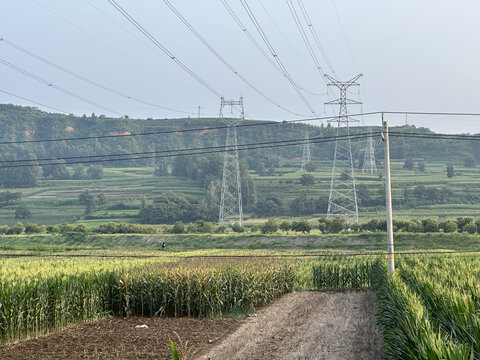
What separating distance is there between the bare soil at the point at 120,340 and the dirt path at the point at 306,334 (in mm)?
1149

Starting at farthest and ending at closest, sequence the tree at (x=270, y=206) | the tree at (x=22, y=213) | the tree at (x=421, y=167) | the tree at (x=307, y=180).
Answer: the tree at (x=421, y=167)
the tree at (x=307, y=180)
the tree at (x=270, y=206)
the tree at (x=22, y=213)

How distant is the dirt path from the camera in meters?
16.9

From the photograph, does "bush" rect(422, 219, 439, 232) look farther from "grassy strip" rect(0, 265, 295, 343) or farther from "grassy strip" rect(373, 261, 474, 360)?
"grassy strip" rect(373, 261, 474, 360)

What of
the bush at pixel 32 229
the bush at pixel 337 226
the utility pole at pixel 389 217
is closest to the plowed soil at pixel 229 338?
the utility pole at pixel 389 217

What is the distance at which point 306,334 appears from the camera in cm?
2041

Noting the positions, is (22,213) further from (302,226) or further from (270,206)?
(302,226)

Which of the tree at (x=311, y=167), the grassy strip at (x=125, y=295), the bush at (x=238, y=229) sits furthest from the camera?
the tree at (x=311, y=167)

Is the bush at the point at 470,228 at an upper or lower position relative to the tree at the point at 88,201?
lower

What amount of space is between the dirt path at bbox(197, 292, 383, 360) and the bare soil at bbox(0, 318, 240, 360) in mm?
1149

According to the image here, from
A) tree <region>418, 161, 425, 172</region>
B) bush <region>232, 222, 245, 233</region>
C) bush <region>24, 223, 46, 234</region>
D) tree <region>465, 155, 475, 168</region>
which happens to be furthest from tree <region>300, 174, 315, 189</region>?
bush <region>24, 223, 46, 234</region>

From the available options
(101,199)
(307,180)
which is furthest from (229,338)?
(307,180)

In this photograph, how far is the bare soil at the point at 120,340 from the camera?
1652 centimetres

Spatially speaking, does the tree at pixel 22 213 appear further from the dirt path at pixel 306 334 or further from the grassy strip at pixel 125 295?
the dirt path at pixel 306 334

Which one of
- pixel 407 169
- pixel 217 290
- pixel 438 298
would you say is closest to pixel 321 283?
pixel 217 290
